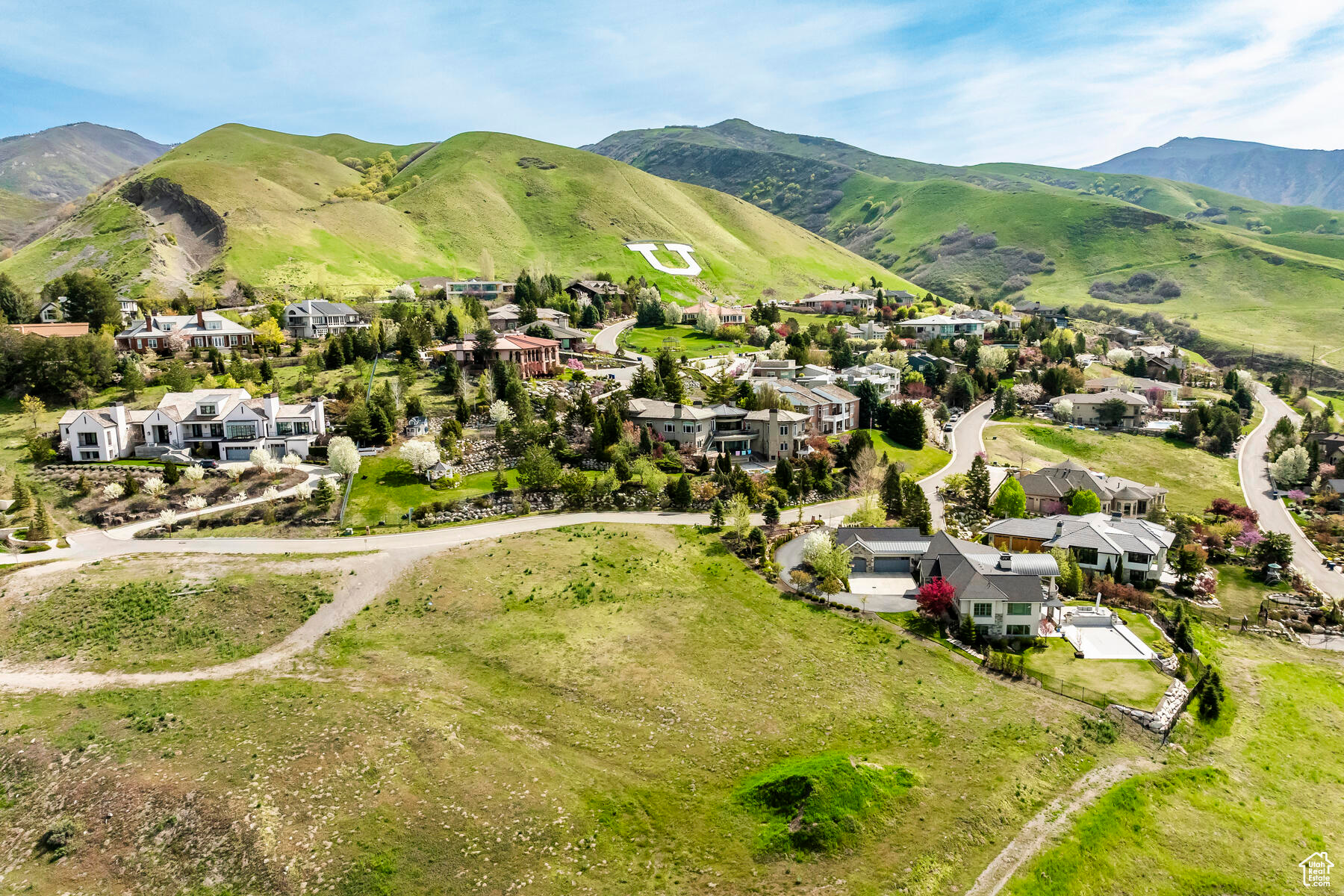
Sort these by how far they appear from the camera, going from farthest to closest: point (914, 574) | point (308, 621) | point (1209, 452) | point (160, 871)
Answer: point (1209, 452) < point (914, 574) < point (308, 621) < point (160, 871)

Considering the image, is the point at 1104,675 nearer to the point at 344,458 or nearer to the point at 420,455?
the point at 420,455

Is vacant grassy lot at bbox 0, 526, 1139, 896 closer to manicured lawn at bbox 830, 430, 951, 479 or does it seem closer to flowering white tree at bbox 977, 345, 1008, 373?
manicured lawn at bbox 830, 430, 951, 479

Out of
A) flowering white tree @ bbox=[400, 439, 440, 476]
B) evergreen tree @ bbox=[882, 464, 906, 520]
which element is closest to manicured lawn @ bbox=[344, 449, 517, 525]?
flowering white tree @ bbox=[400, 439, 440, 476]

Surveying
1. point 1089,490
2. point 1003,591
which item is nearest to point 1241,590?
point 1089,490

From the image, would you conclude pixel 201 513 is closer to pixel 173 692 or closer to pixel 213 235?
pixel 173 692

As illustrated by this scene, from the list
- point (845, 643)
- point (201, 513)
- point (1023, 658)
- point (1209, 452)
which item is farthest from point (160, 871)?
point (1209, 452)

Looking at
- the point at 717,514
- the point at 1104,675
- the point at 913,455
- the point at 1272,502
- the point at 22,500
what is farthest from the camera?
the point at 913,455
